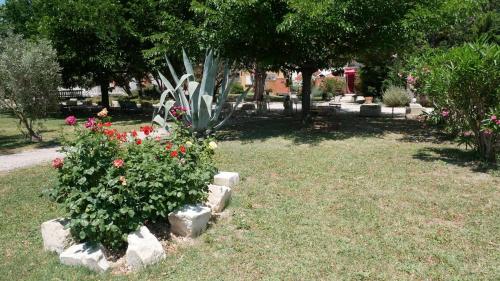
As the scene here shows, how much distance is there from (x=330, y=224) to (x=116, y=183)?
7.46 ft

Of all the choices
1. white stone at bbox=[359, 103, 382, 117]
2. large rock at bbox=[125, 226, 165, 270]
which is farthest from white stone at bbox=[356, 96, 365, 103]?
large rock at bbox=[125, 226, 165, 270]

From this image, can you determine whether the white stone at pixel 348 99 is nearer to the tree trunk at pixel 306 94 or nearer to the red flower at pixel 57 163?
the tree trunk at pixel 306 94

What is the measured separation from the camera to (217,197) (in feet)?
15.9

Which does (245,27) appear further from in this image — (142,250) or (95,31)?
(95,31)

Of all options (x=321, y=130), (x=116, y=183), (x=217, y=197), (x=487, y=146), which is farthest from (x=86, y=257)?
(x=321, y=130)

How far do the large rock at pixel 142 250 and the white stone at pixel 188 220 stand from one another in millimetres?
377

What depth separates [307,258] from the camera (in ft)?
12.3

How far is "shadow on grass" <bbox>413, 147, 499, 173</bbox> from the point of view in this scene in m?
6.71

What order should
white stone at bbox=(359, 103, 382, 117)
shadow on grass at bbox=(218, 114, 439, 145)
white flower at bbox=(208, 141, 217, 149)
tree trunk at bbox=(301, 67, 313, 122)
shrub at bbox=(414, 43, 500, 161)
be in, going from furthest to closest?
white stone at bbox=(359, 103, 382, 117)
tree trunk at bbox=(301, 67, 313, 122)
shadow on grass at bbox=(218, 114, 439, 145)
shrub at bbox=(414, 43, 500, 161)
white flower at bbox=(208, 141, 217, 149)

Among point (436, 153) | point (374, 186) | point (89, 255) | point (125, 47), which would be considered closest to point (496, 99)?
point (436, 153)

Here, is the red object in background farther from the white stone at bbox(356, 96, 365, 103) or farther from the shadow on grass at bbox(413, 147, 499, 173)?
the shadow on grass at bbox(413, 147, 499, 173)

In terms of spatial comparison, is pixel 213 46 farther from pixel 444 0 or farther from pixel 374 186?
pixel 374 186

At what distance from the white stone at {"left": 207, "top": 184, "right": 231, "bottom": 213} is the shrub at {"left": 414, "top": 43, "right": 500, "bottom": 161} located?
4.26 metres

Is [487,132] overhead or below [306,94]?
below
